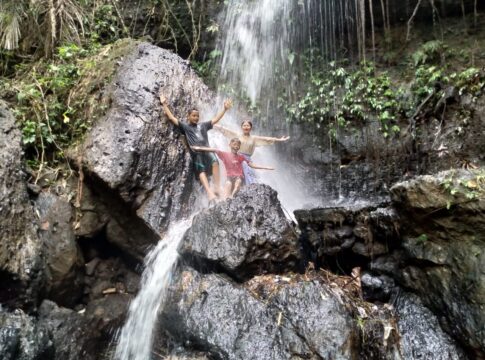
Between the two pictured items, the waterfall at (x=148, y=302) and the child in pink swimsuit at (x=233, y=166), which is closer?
the waterfall at (x=148, y=302)

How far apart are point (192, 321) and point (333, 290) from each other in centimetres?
156

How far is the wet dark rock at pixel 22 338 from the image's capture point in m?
4.13

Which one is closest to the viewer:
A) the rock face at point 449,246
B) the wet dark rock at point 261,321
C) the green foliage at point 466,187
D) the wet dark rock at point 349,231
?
the wet dark rock at point 261,321

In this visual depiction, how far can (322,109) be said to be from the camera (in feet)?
27.0

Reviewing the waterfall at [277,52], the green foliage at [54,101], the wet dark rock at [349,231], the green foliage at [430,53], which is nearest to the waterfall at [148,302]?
the wet dark rock at [349,231]

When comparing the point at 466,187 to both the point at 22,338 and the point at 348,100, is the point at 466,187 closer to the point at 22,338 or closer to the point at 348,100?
the point at 348,100

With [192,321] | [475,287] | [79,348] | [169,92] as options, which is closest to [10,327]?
[79,348]

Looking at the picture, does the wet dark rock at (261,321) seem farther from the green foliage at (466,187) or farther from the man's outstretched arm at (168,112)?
the man's outstretched arm at (168,112)

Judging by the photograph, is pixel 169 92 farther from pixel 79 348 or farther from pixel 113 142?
pixel 79 348

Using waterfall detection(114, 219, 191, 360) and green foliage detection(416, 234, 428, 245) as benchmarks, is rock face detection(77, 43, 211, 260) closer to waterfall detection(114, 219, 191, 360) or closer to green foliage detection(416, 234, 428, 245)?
waterfall detection(114, 219, 191, 360)

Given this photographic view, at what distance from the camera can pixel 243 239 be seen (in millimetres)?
4695

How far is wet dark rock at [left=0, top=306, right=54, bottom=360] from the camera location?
4126mm

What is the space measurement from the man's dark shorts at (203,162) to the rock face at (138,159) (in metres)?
0.14

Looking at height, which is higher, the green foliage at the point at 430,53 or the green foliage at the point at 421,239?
the green foliage at the point at 430,53
